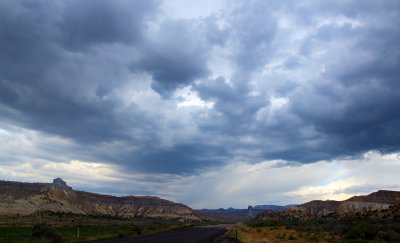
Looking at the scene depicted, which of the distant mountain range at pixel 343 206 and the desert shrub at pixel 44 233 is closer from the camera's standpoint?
the desert shrub at pixel 44 233

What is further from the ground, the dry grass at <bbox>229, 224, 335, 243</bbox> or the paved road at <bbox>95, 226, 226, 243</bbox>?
the dry grass at <bbox>229, 224, 335, 243</bbox>

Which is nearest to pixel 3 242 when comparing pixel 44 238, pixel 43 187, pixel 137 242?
pixel 44 238

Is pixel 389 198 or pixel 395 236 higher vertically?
pixel 389 198

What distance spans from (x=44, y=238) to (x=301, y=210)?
143208 mm

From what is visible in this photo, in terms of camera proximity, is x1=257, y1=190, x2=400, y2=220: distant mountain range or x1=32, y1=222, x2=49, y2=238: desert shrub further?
x1=257, y1=190, x2=400, y2=220: distant mountain range

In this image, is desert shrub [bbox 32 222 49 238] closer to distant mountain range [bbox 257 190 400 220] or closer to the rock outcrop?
the rock outcrop

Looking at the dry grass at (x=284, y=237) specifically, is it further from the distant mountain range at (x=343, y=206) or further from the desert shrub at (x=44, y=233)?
the distant mountain range at (x=343, y=206)

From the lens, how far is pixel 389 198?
6152 inches

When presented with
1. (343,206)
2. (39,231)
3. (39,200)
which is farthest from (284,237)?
(343,206)

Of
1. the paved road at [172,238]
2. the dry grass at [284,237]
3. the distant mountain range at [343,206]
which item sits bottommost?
the paved road at [172,238]

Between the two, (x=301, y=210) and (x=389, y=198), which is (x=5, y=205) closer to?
(x=301, y=210)

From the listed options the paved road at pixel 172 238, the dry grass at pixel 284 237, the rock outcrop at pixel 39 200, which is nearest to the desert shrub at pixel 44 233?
the paved road at pixel 172 238

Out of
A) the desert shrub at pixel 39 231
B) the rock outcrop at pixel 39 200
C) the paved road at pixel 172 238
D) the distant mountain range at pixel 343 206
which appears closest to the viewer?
the paved road at pixel 172 238

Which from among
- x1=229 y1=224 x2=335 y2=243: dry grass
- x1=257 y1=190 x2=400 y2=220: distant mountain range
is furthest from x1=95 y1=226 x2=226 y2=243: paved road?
x1=257 y1=190 x2=400 y2=220: distant mountain range
